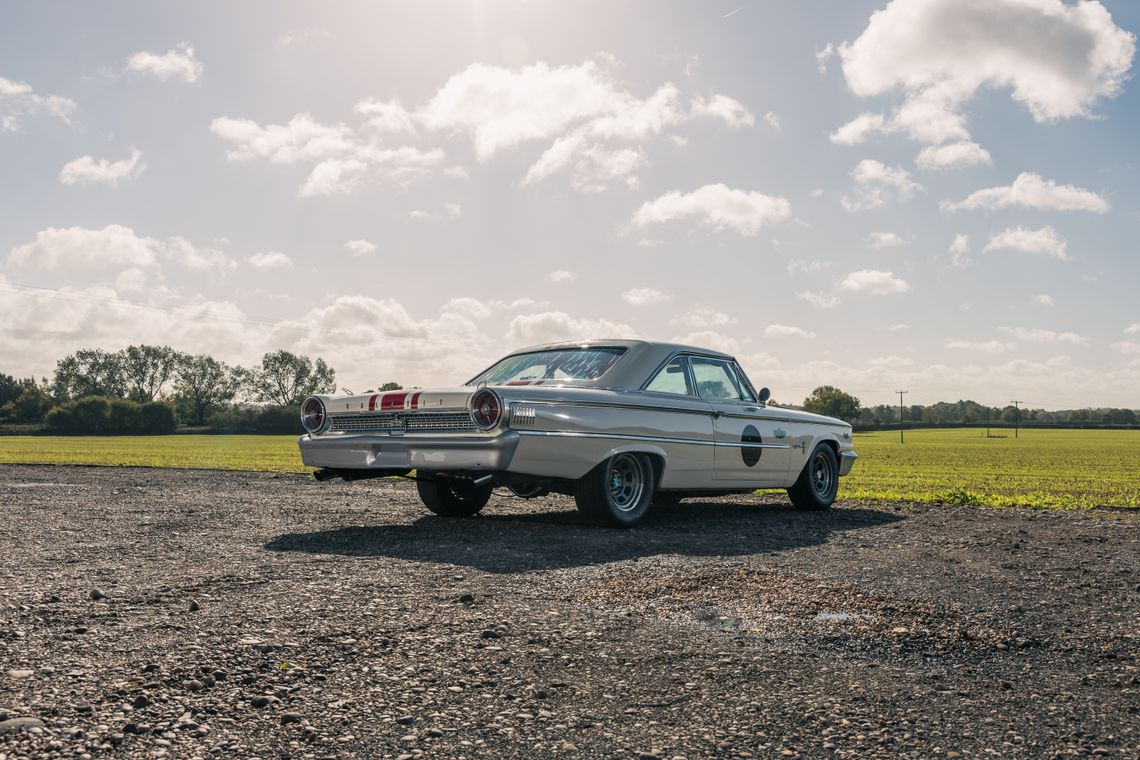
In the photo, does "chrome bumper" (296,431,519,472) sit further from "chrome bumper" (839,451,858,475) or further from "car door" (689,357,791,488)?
"chrome bumper" (839,451,858,475)

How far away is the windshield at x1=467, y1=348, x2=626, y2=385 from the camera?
788 centimetres

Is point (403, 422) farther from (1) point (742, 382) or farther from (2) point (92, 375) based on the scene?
(2) point (92, 375)

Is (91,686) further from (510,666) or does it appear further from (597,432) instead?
(597,432)

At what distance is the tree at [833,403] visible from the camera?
119 m

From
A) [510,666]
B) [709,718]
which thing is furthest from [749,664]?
[510,666]

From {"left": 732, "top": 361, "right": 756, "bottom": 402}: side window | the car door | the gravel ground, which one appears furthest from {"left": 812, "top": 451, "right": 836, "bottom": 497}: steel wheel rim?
the gravel ground

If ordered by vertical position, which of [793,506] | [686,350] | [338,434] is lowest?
[793,506]

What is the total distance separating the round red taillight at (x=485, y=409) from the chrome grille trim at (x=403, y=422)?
0.27 ft

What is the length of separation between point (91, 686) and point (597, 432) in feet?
14.6

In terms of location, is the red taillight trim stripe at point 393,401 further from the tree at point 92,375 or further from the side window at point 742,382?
the tree at point 92,375

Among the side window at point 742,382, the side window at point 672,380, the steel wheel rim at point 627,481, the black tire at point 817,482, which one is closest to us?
the steel wheel rim at point 627,481

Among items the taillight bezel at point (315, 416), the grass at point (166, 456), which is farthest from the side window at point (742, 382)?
the grass at point (166, 456)

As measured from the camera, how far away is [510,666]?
3438 millimetres

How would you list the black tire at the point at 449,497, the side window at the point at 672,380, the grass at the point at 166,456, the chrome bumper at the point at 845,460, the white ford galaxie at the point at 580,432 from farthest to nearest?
the grass at the point at 166,456 < the chrome bumper at the point at 845,460 < the black tire at the point at 449,497 < the side window at the point at 672,380 < the white ford galaxie at the point at 580,432
